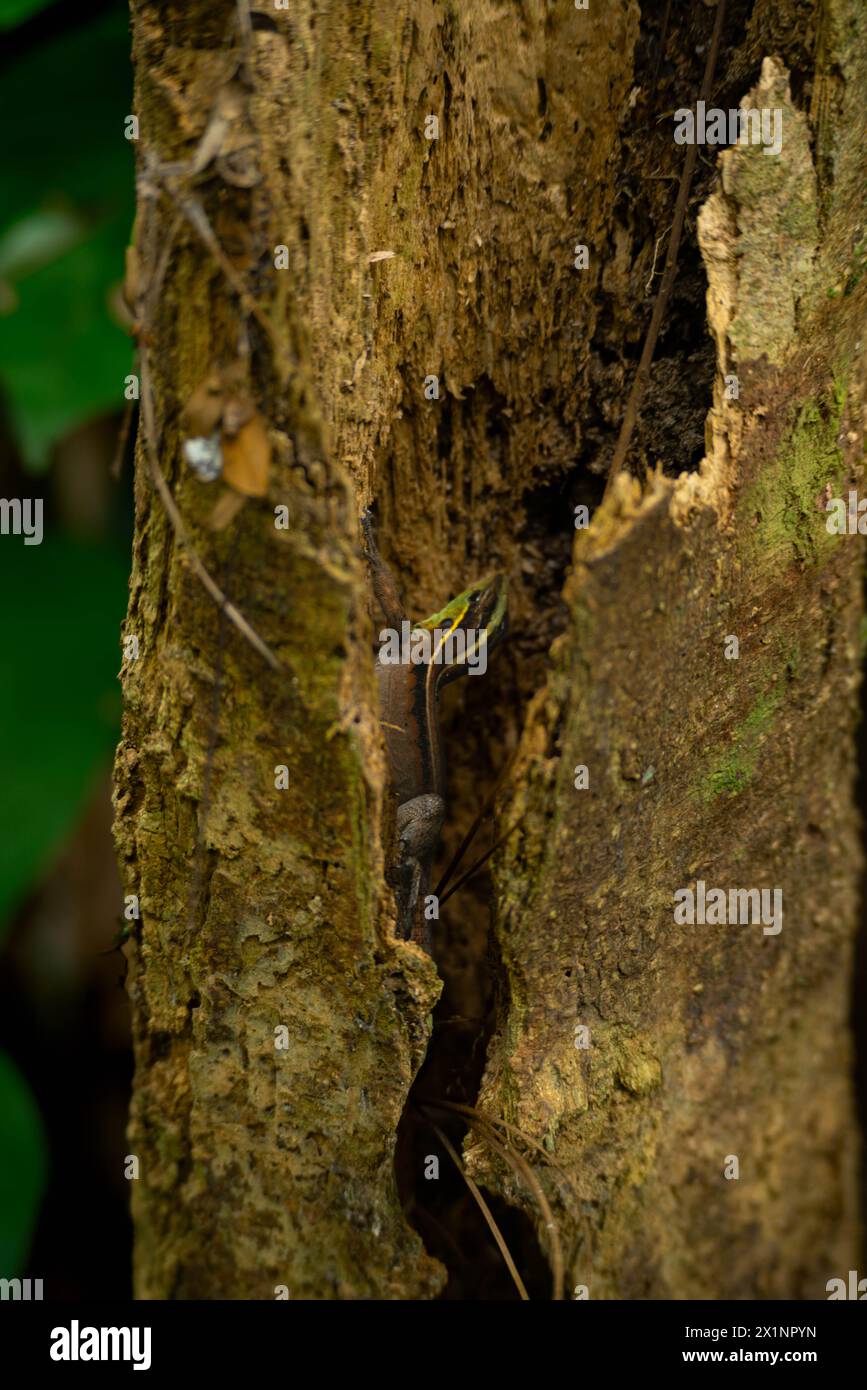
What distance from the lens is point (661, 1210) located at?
1.53 meters

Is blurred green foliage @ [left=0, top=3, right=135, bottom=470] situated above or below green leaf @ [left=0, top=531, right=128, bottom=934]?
above

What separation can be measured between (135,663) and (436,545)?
24.0 inches

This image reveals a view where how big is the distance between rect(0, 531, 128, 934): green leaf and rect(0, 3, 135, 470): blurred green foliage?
277 millimetres

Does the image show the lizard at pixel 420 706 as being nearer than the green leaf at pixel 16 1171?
Yes

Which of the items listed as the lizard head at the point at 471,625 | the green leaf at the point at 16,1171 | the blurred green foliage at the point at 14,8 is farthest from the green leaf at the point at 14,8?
the green leaf at the point at 16,1171

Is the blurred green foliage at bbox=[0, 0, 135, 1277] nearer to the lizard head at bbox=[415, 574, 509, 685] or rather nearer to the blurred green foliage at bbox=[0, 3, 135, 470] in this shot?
the blurred green foliage at bbox=[0, 3, 135, 470]

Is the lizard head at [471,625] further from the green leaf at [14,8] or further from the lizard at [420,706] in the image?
the green leaf at [14,8]

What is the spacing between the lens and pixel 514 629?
1778mm

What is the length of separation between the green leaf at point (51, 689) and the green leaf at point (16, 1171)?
324 mm

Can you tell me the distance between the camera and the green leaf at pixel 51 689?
1.76 metres

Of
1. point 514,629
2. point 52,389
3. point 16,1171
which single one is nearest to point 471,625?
point 514,629

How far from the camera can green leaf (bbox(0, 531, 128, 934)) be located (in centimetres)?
176

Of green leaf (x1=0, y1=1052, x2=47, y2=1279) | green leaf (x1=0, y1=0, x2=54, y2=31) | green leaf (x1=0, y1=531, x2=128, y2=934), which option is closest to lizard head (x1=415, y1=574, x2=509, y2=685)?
green leaf (x1=0, y1=531, x2=128, y2=934)

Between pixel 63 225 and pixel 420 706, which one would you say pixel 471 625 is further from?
pixel 63 225
